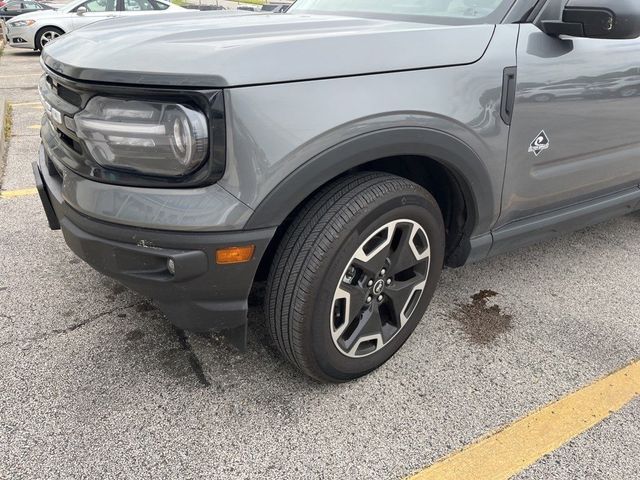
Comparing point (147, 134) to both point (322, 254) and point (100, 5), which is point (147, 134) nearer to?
point (322, 254)

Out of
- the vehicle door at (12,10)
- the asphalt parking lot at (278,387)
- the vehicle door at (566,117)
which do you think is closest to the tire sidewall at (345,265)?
the asphalt parking lot at (278,387)

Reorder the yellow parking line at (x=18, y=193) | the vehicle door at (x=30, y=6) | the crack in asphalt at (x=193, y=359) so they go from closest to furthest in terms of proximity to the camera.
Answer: the crack in asphalt at (x=193, y=359) → the yellow parking line at (x=18, y=193) → the vehicle door at (x=30, y=6)

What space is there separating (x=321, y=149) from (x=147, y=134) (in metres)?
0.52

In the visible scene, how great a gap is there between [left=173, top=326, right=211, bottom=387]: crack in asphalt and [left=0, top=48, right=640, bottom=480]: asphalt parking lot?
0.01m

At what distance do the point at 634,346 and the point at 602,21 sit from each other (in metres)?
1.46

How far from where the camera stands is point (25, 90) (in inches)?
313

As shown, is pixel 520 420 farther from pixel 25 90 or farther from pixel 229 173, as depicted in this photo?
pixel 25 90

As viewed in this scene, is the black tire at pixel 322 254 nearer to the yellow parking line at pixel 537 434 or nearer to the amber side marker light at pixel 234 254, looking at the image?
the amber side marker light at pixel 234 254

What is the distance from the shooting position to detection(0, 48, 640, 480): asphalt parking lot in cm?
177

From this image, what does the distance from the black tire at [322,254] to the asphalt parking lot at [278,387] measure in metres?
0.26

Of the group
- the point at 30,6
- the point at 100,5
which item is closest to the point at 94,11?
the point at 100,5

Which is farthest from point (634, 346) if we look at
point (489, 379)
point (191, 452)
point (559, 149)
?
point (191, 452)

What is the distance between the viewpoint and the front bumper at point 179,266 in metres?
1.59

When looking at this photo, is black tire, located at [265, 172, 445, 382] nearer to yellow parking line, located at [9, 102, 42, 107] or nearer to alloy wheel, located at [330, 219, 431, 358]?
alloy wheel, located at [330, 219, 431, 358]
